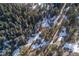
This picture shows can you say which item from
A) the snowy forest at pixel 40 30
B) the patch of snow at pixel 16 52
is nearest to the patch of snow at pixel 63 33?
the snowy forest at pixel 40 30

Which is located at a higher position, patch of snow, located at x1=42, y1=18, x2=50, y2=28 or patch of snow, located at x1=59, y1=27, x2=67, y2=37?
patch of snow, located at x1=42, y1=18, x2=50, y2=28

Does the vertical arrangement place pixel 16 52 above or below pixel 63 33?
below

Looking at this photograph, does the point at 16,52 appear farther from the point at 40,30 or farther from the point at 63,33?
the point at 63,33

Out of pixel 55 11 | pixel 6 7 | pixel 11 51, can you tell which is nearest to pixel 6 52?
pixel 11 51

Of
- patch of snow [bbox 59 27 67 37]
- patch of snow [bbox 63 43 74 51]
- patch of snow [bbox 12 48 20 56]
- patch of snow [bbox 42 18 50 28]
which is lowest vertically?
patch of snow [bbox 12 48 20 56]

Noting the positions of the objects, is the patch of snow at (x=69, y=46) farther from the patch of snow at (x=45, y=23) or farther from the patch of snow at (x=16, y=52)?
the patch of snow at (x=16, y=52)

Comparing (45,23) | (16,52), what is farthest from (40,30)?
(16,52)

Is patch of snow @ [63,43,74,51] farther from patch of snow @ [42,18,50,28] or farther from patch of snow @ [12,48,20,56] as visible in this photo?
patch of snow @ [12,48,20,56]

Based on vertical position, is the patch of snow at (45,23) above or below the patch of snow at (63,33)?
above

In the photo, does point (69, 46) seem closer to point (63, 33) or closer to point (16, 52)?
point (63, 33)

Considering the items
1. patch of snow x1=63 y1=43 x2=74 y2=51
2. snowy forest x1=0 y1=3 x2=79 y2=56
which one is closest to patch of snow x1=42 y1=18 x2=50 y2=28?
snowy forest x1=0 y1=3 x2=79 y2=56
